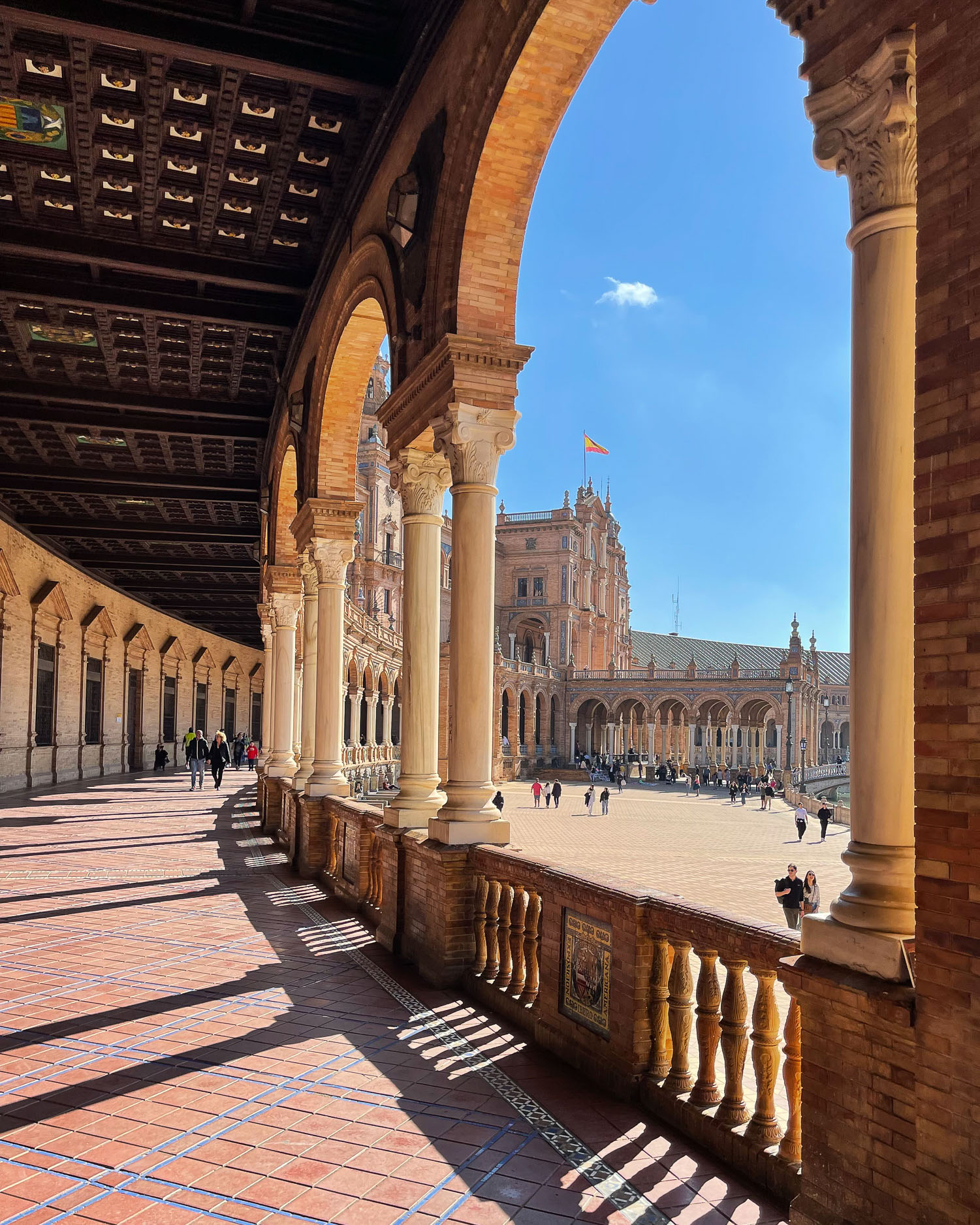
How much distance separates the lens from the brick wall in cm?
288

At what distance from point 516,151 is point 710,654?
125903 millimetres

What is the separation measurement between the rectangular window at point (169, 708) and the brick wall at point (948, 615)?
1528 inches

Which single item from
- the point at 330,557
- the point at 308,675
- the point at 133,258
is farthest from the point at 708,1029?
the point at 308,675

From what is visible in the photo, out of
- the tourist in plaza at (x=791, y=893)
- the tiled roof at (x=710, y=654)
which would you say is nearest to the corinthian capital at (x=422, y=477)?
the tourist in plaza at (x=791, y=893)

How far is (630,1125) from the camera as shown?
176 inches

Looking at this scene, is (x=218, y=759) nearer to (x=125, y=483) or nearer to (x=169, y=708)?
(x=125, y=483)

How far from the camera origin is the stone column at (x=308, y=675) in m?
14.1

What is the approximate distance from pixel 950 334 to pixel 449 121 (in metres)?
5.63

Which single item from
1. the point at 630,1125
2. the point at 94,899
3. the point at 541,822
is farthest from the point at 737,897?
the point at 541,822

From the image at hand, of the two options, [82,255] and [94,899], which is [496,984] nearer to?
[94,899]

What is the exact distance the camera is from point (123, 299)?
1222 cm

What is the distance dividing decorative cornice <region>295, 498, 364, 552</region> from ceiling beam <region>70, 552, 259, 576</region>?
14.9m

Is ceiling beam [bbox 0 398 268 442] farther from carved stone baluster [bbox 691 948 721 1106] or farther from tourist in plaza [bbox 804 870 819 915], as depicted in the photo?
carved stone baluster [bbox 691 948 721 1106]

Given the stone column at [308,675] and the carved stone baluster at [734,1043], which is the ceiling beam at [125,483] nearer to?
the stone column at [308,675]
